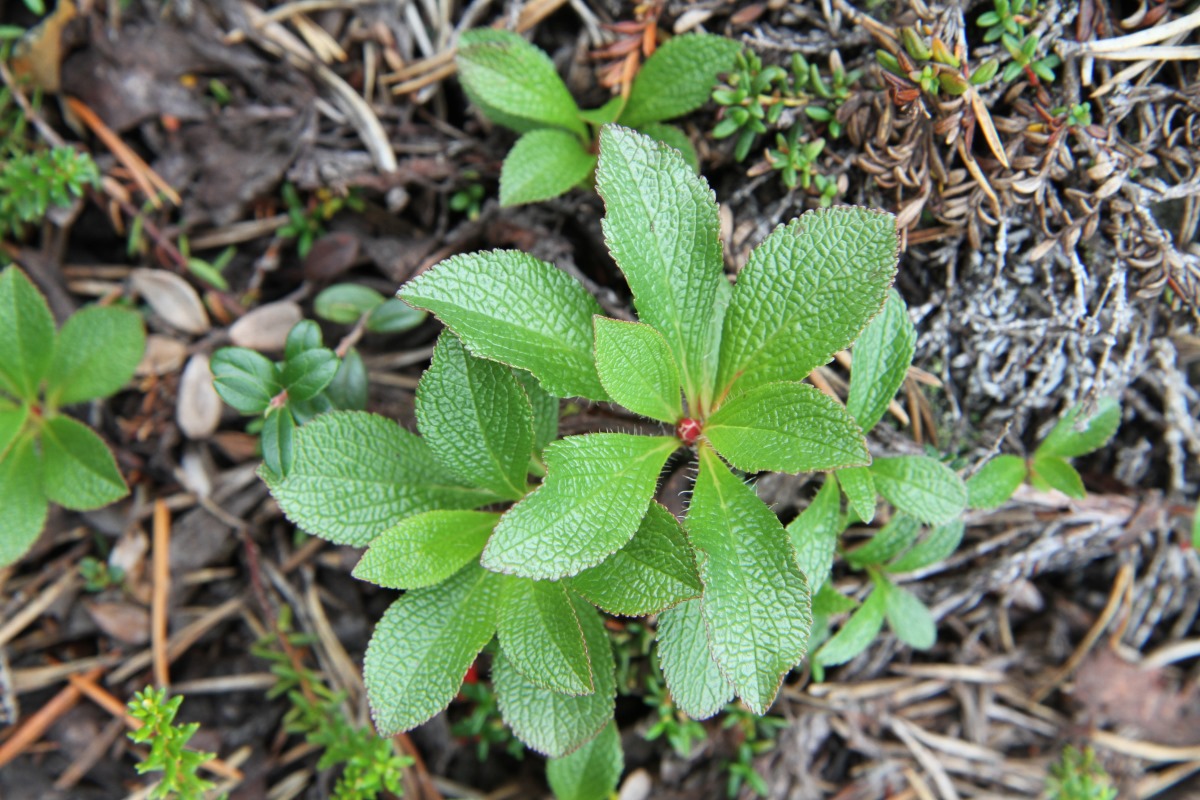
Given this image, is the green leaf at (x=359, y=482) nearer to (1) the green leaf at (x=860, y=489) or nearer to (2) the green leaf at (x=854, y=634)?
(1) the green leaf at (x=860, y=489)

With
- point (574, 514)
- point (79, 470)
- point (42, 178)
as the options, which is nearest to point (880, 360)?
point (574, 514)

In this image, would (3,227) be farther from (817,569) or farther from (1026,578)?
(1026,578)

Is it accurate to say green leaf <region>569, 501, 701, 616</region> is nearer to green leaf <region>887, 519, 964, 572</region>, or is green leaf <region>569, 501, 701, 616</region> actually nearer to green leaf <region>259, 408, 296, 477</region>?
green leaf <region>259, 408, 296, 477</region>

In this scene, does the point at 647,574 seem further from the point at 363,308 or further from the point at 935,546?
the point at 363,308

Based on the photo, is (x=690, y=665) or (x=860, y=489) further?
(x=860, y=489)

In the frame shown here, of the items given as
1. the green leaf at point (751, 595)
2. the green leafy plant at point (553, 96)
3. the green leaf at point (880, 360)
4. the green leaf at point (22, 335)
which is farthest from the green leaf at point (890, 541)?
the green leaf at point (22, 335)

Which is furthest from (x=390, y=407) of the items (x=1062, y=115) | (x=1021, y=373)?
(x=1062, y=115)
